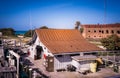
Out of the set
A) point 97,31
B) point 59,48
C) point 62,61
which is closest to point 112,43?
point 59,48

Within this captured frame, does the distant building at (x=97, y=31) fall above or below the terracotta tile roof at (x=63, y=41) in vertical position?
above

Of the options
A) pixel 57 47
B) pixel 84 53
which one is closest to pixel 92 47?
pixel 84 53

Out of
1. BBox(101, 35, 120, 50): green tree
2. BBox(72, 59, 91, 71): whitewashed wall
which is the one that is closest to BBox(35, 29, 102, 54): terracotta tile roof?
BBox(72, 59, 91, 71): whitewashed wall

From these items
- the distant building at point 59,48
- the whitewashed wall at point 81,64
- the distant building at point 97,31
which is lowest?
the whitewashed wall at point 81,64

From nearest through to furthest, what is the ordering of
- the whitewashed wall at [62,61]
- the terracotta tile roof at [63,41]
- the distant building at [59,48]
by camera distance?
the distant building at [59,48]
the whitewashed wall at [62,61]
the terracotta tile roof at [63,41]

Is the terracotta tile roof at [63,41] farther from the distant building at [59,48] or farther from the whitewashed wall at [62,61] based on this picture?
the whitewashed wall at [62,61]

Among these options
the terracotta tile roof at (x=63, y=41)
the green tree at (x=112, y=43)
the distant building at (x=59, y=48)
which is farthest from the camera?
the green tree at (x=112, y=43)

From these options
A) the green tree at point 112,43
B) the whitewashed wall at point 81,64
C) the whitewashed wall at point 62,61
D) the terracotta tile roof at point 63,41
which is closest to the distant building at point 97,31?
the green tree at point 112,43
